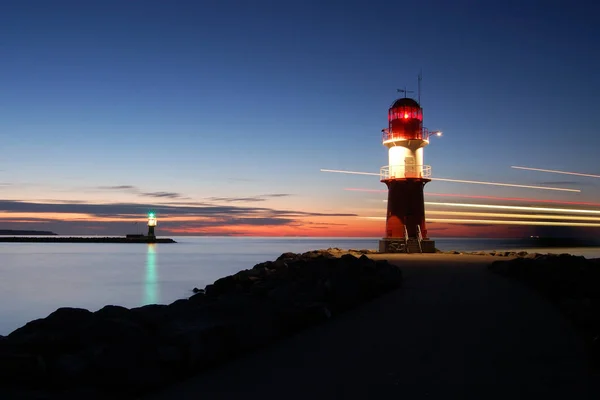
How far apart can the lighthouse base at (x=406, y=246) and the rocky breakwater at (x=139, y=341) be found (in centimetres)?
1463

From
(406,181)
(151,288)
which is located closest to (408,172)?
(406,181)

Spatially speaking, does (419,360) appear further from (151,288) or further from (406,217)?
(151,288)

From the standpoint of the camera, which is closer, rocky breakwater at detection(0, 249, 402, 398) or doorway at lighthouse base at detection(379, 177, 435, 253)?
rocky breakwater at detection(0, 249, 402, 398)

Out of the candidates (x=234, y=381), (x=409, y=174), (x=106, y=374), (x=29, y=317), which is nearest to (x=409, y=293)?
(x=234, y=381)

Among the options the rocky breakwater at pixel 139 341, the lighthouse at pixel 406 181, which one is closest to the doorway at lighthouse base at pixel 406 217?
the lighthouse at pixel 406 181

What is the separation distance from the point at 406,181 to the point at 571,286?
45.4 ft

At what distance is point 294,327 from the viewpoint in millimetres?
6164


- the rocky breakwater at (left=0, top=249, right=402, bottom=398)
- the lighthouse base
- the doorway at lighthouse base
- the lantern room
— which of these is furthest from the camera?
the lantern room

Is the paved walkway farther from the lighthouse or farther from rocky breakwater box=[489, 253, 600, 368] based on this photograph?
the lighthouse

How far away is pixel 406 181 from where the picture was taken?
858 inches

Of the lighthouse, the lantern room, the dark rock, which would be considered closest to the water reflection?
the lighthouse

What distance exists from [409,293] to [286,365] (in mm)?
4270

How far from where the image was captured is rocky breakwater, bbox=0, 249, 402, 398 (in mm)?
3887

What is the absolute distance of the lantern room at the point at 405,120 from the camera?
2233cm
